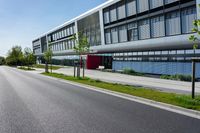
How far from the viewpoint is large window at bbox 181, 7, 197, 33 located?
91.5 feet

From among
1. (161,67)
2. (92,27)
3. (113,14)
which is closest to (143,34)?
(161,67)

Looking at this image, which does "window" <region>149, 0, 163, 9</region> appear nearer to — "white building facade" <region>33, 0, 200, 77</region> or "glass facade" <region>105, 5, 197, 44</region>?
"white building facade" <region>33, 0, 200, 77</region>

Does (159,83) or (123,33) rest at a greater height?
(123,33)

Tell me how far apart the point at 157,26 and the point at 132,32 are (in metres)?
6.20

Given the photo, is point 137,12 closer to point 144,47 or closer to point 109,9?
point 144,47

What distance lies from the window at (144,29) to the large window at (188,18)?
679 cm

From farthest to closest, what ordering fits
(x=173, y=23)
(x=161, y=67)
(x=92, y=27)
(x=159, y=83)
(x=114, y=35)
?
(x=92, y=27)
(x=114, y=35)
(x=161, y=67)
(x=173, y=23)
(x=159, y=83)

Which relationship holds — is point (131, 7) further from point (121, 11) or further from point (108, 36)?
point (108, 36)

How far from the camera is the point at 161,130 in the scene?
6965 mm

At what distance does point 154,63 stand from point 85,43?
32.6 ft

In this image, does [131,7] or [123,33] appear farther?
[123,33]

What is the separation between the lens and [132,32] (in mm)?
39312

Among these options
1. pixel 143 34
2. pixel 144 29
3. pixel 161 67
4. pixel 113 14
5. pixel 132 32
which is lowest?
pixel 161 67

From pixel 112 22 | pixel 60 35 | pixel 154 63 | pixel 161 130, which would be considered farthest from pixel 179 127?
pixel 60 35
